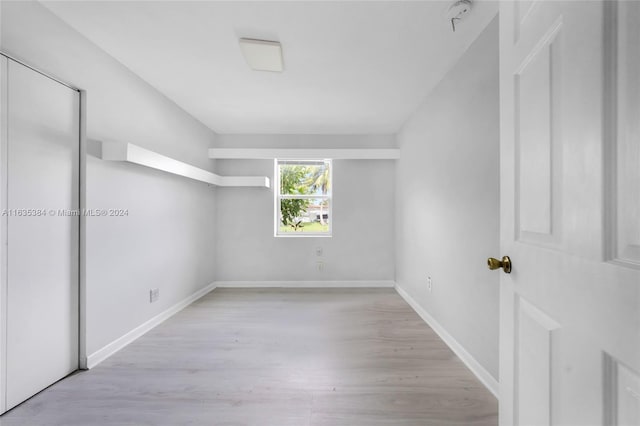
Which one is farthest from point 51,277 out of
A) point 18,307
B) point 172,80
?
point 172,80

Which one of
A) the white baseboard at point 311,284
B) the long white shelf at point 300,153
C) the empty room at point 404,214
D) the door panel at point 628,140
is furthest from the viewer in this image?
the white baseboard at point 311,284

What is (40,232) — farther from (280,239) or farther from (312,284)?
(312,284)

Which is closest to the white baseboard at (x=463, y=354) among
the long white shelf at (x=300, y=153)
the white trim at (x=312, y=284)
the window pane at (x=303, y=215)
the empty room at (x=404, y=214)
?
the empty room at (x=404, y=214)

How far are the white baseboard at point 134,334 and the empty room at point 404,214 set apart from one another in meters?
0.03

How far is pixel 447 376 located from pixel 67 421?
229 cm

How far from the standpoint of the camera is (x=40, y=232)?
1751 mm

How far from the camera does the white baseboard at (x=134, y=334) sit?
83.0 inches

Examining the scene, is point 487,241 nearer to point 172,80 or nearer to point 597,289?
point 597,289

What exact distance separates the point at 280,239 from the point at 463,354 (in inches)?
111

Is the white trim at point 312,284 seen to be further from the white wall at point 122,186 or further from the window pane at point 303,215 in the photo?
the white wall at point 122,186

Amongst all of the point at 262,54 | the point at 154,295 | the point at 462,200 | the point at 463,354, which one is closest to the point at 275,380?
the point at 463,354

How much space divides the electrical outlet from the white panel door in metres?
2.87

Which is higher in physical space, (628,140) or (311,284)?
(628,140)

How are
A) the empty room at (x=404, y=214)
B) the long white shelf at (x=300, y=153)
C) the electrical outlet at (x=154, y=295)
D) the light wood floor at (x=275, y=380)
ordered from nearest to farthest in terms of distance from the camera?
Answer: the empty room at (x=404, y=214)
the light wood floor at (x=275, y=380)
the electrical outlet at (x=154, y=295)
the long white shelf at (x=300, y=153)
